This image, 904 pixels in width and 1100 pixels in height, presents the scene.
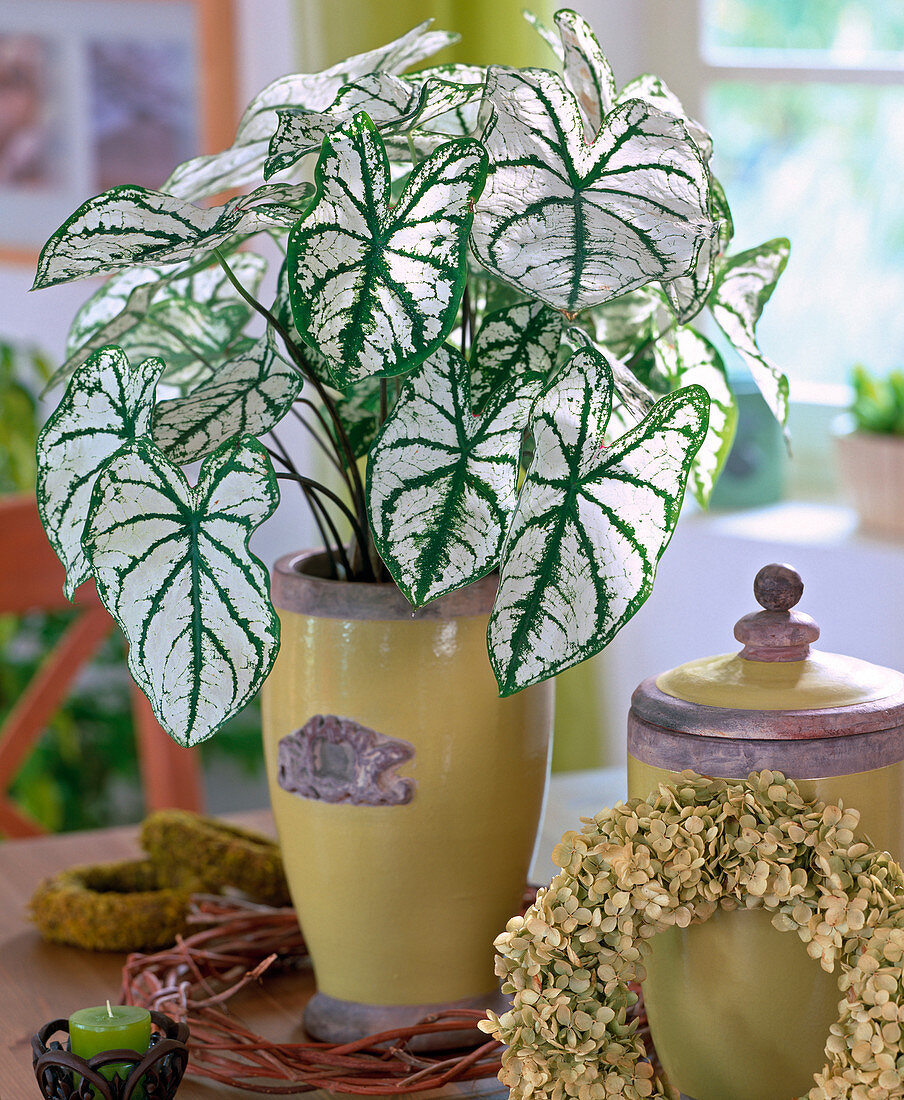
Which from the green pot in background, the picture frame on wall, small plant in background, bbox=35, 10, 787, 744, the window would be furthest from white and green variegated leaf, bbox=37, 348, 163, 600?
the picture frame on wall

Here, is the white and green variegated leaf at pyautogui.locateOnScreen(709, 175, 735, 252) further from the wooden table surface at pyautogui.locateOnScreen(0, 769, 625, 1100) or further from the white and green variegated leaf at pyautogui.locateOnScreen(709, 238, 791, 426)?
the wooden table surface at pyautogui.locateOnScreen(0, 769, 625, 1100)

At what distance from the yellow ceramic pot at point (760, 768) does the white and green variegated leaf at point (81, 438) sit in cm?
27

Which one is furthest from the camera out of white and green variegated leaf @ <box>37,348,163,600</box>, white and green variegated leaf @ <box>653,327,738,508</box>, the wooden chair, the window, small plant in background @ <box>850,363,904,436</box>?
the window

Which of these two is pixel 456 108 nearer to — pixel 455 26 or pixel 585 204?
pixel 585 204

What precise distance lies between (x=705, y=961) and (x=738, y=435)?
4.82 feet

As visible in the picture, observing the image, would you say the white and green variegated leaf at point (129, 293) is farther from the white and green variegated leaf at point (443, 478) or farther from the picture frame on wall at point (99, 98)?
the picture frame on wall at point (99, 98)

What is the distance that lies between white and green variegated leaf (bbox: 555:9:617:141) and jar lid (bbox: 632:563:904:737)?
0.24 m

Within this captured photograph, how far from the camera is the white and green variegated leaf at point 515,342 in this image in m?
0.71

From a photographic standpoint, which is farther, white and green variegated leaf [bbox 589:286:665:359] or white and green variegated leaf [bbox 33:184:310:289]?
white and green variegated leaf [bbox 589:286:665:359]

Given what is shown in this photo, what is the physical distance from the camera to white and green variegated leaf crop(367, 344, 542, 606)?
0.60 metres

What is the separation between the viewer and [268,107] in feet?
2.52

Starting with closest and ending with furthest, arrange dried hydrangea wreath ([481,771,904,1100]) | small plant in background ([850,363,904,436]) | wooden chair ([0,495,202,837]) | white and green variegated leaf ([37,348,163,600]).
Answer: dried hydrangea wreath ([481,771,904,1100]), white and green variegated leaf ([37,348,163,600]), wooden chair ([0,495,202,837]), small plant in background ([850,363,904,436])

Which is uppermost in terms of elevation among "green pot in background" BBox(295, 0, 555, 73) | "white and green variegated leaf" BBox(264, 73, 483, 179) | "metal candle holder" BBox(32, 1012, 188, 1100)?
"green pot in background" BBox(295, 0, 555, 73)

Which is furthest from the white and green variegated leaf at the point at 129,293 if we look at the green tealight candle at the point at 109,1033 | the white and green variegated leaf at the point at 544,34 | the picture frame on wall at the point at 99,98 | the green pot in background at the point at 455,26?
the picture frame on wall at the point at 99,98
